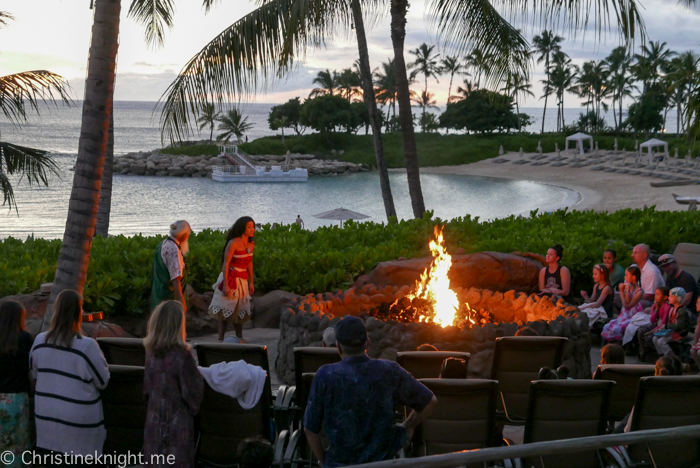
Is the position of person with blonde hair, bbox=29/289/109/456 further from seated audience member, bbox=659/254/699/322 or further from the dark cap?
seated audience member, bbox=659/254/699/322

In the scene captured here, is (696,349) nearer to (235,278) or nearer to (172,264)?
(235,278)

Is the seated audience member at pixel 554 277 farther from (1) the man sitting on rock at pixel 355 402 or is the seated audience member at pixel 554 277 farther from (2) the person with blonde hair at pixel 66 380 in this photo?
(2) the person with blonde hair at pixel 66 380

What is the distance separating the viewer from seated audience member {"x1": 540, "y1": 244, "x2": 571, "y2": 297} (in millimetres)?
9703

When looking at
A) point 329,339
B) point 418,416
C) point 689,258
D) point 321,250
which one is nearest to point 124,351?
point 329,339

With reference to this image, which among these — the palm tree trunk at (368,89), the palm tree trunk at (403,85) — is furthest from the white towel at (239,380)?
the palm tree trunk at (368,89)

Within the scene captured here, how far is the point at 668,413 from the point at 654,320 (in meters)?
4.24

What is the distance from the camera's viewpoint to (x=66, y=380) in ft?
13.9

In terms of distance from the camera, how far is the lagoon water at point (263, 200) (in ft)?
149

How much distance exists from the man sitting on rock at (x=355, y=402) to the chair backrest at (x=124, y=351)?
216cm

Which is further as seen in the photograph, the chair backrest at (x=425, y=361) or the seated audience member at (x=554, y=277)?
the seated audience member at (x=554, y=277)

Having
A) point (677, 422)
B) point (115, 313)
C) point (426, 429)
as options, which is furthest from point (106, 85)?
point (677, 422)

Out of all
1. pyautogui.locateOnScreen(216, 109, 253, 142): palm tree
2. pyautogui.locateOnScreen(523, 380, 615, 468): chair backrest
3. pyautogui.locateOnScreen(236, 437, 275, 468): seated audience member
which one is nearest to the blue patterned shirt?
pyautogui.locateOnScreen(236, 437, 275, 468): seated audience member

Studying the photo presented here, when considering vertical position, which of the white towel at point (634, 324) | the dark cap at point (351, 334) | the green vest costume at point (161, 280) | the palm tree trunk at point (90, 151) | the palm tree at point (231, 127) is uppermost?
the palm tree at point (231, 127)

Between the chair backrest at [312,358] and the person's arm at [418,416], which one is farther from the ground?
the person's arm at [418,416]
